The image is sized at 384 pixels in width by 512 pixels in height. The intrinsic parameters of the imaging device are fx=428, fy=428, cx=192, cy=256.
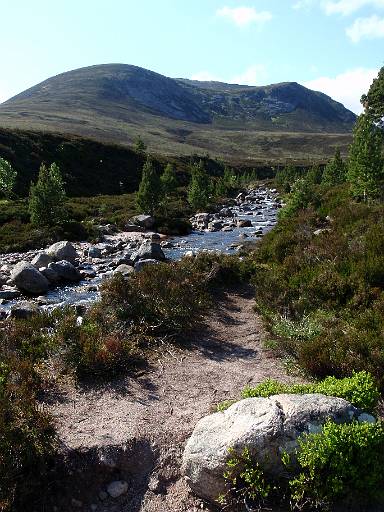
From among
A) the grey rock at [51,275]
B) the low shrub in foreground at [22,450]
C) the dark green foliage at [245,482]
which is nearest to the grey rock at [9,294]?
the grey rock at [51,275]

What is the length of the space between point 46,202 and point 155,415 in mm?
33031

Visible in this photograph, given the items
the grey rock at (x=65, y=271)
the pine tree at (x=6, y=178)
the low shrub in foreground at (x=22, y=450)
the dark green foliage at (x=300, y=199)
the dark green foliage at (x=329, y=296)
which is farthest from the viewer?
the pine tree at (x=6, y=178)

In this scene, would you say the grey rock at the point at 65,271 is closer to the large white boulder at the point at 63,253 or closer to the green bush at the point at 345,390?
the large white boulder at the point at 63,253

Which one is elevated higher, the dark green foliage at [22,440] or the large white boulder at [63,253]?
the dark green foliage at [22,440]

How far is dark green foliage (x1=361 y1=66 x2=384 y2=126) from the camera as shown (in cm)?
5066

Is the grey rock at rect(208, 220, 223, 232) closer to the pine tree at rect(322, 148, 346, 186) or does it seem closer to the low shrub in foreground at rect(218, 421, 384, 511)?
the pine tree at rect(322, 148, 346, 186)

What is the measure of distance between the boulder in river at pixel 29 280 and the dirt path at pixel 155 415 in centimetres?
1212

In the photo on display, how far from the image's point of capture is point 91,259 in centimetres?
2966

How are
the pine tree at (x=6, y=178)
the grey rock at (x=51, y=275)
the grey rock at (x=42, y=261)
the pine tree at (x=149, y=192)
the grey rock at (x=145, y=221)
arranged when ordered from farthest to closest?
the pine tree at (x=6, y=178) < the pine tree at (x=149, y=192) < the grey rock at (x=145, y=221) < the grey rock at (x=42, y=261) < the grey rock at (x=51, y=275)

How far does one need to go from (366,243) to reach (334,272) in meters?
2.67

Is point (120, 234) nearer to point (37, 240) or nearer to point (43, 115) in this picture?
point (37, 240)

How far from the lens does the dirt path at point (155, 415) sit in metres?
6.66

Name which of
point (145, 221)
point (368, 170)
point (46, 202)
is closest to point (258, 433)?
point (368, 170)

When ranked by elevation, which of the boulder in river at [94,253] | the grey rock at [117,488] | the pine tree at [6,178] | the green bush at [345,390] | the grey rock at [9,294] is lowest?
the grey rock at [9,294]
